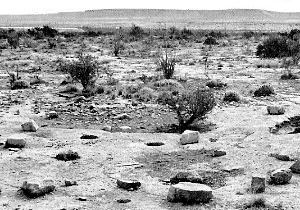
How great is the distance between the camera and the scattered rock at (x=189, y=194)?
735 cm

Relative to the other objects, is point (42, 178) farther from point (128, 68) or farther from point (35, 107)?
point (128, 68)

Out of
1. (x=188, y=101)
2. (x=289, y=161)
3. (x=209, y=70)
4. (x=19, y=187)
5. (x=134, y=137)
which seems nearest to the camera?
(x=19, y=187)

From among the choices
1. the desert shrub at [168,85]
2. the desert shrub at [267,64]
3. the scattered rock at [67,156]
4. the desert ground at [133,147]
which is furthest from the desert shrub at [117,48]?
the scattered rock at [67,156]

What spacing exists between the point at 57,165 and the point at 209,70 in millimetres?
15148

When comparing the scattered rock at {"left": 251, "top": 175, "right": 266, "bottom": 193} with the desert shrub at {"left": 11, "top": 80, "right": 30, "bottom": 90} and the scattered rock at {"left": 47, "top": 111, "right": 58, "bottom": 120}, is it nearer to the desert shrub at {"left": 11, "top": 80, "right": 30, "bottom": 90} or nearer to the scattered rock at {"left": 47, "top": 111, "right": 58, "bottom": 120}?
the scattered rock at {"left": 47, "top": 111, "right": 58, "bottom": 120}

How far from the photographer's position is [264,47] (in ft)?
98.1

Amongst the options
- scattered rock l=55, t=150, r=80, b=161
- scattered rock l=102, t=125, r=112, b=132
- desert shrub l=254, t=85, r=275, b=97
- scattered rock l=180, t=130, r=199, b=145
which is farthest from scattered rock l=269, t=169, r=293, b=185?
desert shrub l=254, t=85, r=275, b=97

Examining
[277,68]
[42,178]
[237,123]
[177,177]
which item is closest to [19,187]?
→ [42,178]

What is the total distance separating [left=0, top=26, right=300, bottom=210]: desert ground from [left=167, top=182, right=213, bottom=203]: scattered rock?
107mm

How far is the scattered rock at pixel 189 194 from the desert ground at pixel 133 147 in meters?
0.11

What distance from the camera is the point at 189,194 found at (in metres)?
7.34

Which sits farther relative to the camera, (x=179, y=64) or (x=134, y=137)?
(x=179, y=64)

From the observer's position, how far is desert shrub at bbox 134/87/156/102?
623 inches

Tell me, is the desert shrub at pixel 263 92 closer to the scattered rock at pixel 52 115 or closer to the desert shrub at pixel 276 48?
the scattered rock at pixel 52 115
